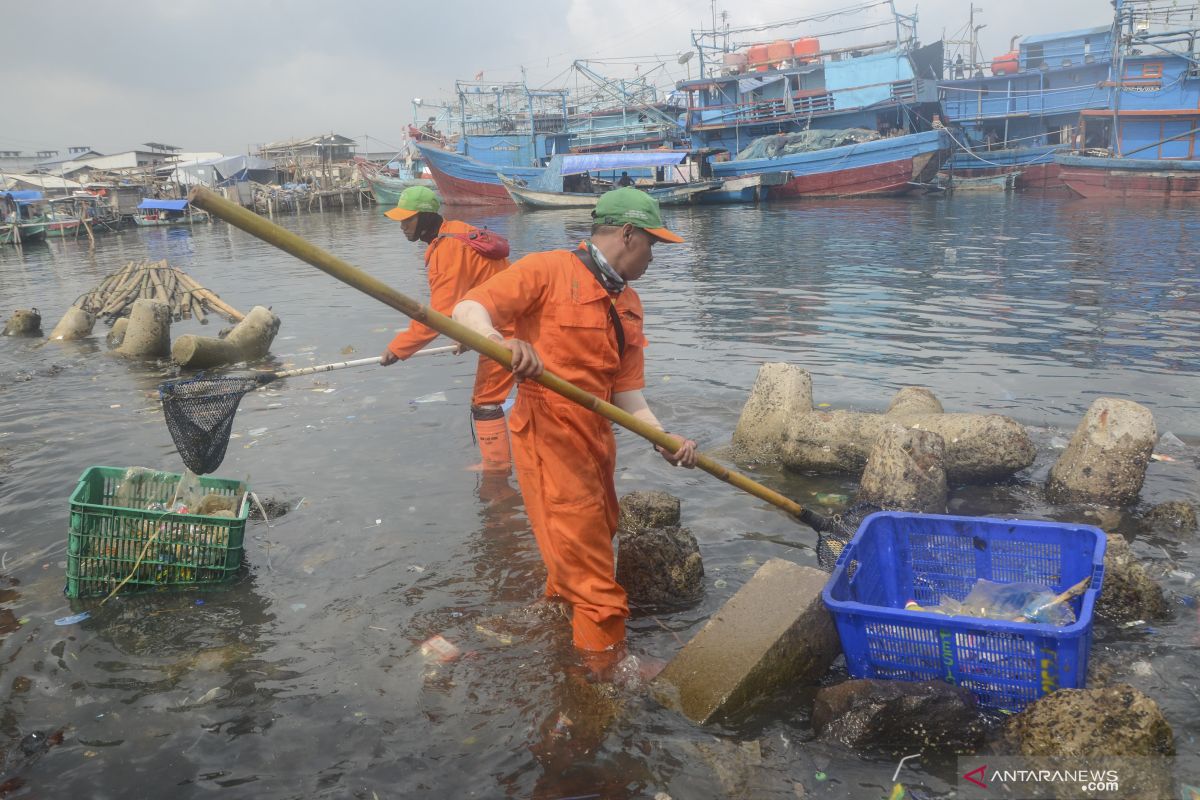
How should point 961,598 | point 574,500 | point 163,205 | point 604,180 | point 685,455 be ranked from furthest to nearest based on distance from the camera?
point 163,205 → point 604,180 → point 961,598 → point 685,455 → point 574,500

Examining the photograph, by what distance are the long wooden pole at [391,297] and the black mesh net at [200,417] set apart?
2174 mm

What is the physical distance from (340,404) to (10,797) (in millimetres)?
5811

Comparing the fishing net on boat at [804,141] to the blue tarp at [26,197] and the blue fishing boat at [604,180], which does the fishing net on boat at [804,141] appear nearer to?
the blue fishing boat at [604,180]

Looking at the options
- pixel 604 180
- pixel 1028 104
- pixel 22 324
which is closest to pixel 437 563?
pixel 22 324

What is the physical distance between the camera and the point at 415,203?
6184 millimetres

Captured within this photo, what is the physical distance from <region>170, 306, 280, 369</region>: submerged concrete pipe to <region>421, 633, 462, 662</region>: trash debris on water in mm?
7620

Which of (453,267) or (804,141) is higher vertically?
(804,141)

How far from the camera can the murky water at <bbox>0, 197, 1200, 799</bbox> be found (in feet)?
11.1

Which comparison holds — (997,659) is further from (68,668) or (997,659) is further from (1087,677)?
(68,668)

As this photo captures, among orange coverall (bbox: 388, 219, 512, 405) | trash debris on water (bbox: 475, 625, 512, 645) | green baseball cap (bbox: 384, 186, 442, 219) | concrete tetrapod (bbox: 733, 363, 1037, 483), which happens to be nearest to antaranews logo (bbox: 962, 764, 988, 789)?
trash debris on water (bbox: 475, 625, 512, 645)

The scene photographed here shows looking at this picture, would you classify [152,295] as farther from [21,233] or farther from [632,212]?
[21,233]

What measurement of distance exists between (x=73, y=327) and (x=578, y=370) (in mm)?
12581

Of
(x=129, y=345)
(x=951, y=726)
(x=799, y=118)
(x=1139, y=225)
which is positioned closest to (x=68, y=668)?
(x=951, y=726)

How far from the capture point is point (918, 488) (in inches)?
218
